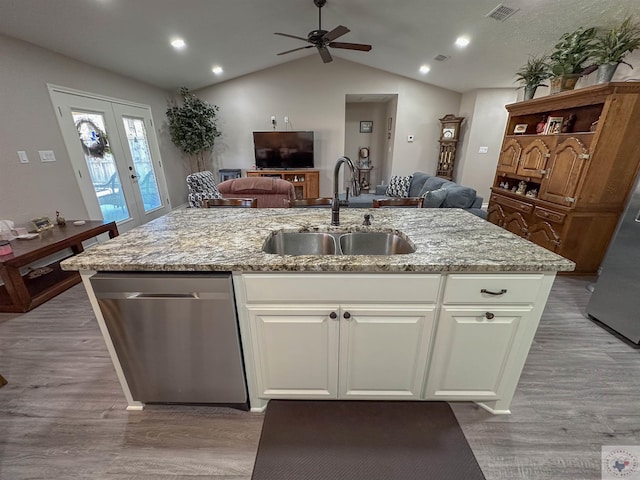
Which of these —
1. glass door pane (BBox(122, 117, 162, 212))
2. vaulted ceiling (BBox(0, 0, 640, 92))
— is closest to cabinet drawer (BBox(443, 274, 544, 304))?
vaulted ceiling (BBox(0, 0, 640, 92))

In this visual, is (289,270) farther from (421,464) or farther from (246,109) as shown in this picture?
(246,109)

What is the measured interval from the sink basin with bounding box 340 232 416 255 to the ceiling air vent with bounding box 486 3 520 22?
303 centimetres

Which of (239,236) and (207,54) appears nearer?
(239,236)

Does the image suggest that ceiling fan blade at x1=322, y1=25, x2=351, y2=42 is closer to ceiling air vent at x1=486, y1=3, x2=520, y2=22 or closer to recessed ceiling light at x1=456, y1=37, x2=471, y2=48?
ceiling air vent at x1=486, y1=3, x2=520, y2=22

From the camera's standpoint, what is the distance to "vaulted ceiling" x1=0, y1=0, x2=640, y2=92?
8.56 ft

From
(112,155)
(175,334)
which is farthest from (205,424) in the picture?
(112,155)

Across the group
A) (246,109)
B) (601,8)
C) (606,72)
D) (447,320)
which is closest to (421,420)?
(447,320)

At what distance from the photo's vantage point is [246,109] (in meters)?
6.23

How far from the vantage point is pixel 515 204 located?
3.23m

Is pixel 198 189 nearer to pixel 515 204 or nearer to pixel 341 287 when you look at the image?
pixel 341 287

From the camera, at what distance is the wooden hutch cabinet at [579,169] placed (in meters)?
2.29

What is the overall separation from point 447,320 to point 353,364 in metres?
0.49

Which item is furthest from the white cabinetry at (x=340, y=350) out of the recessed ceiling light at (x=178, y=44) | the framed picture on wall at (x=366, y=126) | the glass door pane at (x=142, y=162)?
the framed picture on wall at (x=366, y=126)

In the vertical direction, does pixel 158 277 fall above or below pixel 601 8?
below
